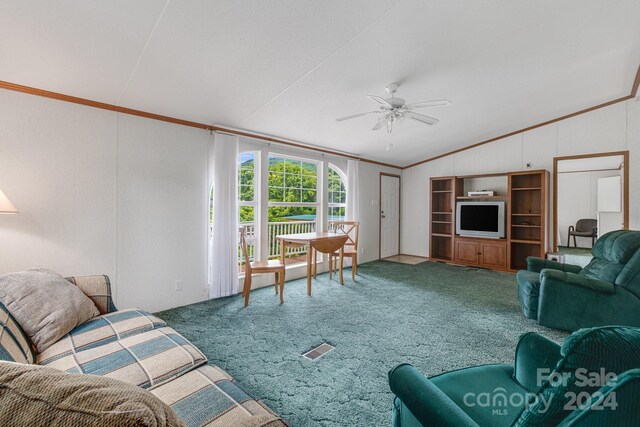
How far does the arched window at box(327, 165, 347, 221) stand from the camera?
18.1ft

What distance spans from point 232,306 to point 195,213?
48.4 inches

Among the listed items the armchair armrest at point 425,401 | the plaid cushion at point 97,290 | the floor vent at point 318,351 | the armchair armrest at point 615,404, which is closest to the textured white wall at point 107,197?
the plaid cushion at point 97,290

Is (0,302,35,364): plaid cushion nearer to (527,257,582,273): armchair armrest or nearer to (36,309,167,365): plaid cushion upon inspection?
(36,309,167,365): plaid cushion

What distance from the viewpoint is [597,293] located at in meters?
2.57

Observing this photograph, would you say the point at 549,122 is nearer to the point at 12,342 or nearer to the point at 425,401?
the point at 425,401

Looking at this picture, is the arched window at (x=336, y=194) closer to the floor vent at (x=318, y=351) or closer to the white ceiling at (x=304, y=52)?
the white ceiling at (x=304, y=52)

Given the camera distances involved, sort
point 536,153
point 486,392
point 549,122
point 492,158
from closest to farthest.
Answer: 1. point 486,392
2. point 549,122
3. point 536,153
4. point 492,158

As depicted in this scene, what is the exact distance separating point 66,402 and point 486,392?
1483mm

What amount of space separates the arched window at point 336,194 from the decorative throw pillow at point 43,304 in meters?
4.02

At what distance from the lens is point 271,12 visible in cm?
193

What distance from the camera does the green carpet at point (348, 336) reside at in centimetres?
183

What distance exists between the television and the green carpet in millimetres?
1472

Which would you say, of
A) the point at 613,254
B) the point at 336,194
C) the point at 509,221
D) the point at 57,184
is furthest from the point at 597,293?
the point at 57,184

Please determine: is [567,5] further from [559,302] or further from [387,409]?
[387,409]
